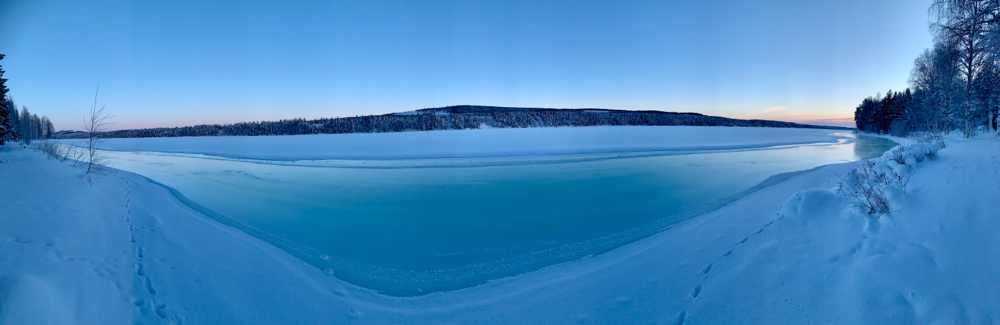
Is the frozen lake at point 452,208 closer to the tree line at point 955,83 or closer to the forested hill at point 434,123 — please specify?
the tree line at point 955,83

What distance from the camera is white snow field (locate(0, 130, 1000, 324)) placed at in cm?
251

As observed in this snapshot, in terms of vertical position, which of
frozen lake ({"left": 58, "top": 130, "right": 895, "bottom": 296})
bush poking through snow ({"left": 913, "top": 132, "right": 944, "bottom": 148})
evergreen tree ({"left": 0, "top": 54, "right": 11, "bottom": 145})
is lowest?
frozen lake ({"left": 58, "top": 130, "right": 895, "bottom": 296})

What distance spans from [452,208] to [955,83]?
27243 millimetres

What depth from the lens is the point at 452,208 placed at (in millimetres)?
6430

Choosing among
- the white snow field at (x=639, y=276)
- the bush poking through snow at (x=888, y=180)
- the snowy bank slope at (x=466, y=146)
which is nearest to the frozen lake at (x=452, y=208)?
the white snow field at (x=639, y=276)

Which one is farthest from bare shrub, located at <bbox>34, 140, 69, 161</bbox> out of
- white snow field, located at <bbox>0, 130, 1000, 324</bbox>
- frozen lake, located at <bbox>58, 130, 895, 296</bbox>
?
white snow field, located at <bbox>0, 130, 1000, 324</bbox>

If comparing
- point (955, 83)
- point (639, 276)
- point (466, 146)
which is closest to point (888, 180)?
point (639, 276)

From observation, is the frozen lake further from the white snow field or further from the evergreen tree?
the evergreen tree

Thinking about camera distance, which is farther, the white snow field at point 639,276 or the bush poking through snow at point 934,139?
the bush poking through snow at point 934,139

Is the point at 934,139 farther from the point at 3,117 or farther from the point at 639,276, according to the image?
the point at 3,117

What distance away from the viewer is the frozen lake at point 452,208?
4113 millimetres

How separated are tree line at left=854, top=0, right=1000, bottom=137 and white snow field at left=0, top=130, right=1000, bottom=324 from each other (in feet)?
26.5

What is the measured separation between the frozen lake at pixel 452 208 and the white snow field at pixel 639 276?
0.40 metres

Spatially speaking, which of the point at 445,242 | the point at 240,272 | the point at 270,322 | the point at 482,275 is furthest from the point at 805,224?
the point at 240,272
